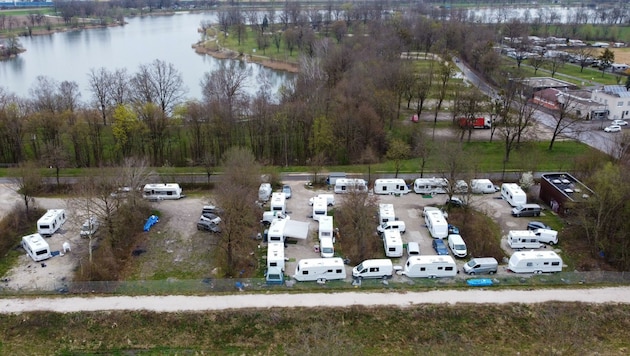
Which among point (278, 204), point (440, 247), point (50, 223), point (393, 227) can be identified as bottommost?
point (440, 247)

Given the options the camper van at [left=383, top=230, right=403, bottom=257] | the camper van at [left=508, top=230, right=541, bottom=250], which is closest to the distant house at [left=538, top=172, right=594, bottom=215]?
the camper van at [left=508, top=230, right=541, bottom=250]

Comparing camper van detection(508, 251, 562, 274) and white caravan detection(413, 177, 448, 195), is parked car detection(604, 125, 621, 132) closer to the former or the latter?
white caravan detection(413, 177, 448, 195)

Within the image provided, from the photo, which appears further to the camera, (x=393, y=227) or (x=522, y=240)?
(x=393, y=227)

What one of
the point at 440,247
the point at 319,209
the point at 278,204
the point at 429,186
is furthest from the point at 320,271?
the point at 429,186

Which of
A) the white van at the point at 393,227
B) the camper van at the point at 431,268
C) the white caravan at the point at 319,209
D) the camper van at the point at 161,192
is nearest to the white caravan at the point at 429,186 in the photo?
the white van at the point at 393,227

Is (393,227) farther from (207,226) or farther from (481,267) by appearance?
(207,226)

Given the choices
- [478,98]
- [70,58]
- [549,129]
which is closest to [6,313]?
[478,98]

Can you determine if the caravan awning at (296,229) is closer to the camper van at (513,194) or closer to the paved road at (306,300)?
the paved road at (306,300)
